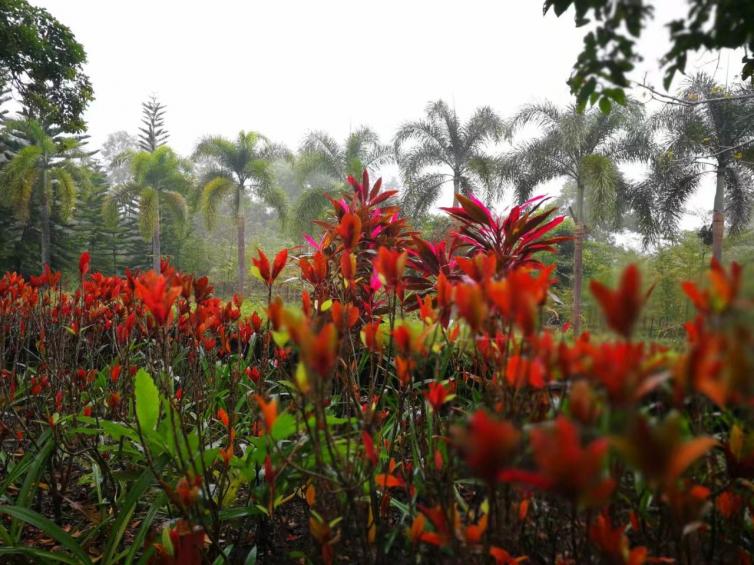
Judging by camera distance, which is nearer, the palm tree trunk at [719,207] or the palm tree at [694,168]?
the palm tree trunk at [719,207]

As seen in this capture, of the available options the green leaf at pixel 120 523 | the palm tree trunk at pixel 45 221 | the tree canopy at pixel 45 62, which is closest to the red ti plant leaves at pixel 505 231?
the green leaf at pixel 120 523

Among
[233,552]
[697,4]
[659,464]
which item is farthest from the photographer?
[233,552]

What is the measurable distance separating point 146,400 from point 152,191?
23.6 metres

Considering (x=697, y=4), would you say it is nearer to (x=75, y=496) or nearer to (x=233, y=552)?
(x=233, y=552)

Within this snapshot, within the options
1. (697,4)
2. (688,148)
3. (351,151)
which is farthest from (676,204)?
(697,4)

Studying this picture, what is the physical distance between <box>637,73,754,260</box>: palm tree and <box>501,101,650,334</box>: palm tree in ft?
2.83

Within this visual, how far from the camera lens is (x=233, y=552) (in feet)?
3.76

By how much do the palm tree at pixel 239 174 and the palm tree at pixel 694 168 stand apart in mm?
15355

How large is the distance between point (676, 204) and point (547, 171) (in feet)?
15.8

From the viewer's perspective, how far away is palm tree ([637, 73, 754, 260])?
17.8m

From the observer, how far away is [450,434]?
0.92 metres

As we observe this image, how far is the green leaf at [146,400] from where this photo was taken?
125 cm

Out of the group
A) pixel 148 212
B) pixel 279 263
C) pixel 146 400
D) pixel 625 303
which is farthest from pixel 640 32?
pixel 148 212

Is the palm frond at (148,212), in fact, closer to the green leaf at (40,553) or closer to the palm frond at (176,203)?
the palm frond at (176,203)
